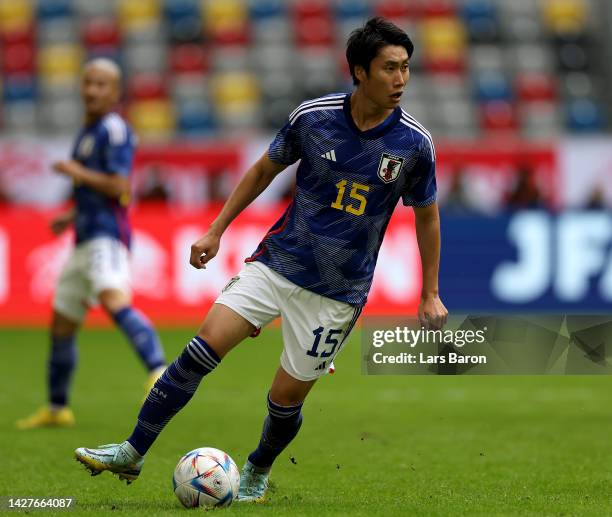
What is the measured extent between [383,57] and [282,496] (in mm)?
2119

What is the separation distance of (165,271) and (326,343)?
1007 centimetres

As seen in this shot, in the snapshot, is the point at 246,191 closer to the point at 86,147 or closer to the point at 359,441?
the point at 359,441

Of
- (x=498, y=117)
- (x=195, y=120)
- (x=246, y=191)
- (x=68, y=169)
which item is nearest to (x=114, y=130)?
(x=68, y=169)

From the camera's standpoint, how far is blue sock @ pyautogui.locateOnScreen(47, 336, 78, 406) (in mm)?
8742

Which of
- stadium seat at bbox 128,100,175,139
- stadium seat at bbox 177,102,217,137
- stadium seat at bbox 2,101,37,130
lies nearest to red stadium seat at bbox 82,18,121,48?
stadium seat at bbox 128,100,175,139

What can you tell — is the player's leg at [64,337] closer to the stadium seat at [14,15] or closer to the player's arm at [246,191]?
the player's arm at [246,191]

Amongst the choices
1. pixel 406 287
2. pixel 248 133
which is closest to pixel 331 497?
pixel 406 287

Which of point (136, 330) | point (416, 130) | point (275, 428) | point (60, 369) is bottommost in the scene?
point (60, 369)

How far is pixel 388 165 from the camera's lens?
5.49 m

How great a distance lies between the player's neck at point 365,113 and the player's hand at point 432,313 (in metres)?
0.83

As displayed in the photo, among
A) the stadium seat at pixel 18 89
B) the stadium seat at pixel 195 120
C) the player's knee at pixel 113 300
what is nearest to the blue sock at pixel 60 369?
the player's knee at pixel 113 300

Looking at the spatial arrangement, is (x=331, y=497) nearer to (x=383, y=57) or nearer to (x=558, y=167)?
(x=383, y=57)

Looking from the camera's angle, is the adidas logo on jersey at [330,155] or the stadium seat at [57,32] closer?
the adidas logo on jersey at [330,155]

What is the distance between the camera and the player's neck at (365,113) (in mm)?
5492
